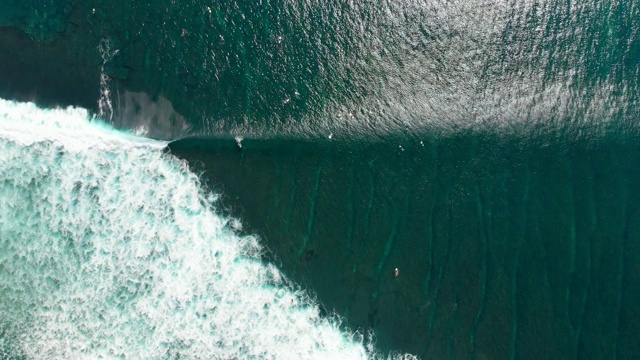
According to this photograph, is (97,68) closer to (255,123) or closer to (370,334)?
(255,123)

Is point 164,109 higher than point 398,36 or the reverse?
the reverse

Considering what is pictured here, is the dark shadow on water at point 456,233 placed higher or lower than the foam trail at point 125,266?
higher

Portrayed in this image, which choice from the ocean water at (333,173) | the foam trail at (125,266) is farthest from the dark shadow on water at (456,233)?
the foam trail at (125,266)

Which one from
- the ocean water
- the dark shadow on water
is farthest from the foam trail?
the dark shadow on water

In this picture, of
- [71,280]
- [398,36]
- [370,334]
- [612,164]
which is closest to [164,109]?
[71,280]

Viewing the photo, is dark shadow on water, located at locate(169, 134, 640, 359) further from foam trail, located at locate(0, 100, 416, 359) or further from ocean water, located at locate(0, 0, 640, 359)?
foam trail, located at locate(0, 100, 416, 359)

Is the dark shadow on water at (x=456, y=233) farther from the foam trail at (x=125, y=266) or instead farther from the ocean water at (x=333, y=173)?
the foam trail at (x=125, y=266)
